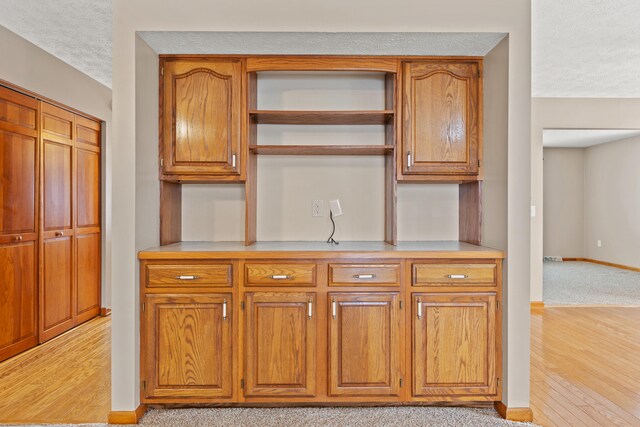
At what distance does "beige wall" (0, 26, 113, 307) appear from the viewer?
3.03m

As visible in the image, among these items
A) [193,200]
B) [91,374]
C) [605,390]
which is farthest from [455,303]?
[91,374]

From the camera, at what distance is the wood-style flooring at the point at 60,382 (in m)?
2.28

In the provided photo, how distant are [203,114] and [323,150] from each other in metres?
0.76

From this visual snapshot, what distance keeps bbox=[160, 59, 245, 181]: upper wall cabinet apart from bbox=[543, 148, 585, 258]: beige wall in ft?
27.0

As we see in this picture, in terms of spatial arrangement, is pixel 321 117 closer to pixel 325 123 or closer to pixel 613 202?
pixel 325 123

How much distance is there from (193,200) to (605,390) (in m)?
2.97

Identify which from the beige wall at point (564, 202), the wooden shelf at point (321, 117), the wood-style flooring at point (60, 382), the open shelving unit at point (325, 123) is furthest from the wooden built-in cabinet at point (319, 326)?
the beige wall at point (564, 202)

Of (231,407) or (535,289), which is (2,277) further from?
(535,289)

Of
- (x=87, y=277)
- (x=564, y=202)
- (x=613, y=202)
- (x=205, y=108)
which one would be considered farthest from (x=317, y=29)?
(x=564, y=202)

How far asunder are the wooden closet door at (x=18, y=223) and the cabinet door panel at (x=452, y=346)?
3.04 meters

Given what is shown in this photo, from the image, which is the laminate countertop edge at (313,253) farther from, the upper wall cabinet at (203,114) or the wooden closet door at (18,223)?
the wooden closet door at (18,223)

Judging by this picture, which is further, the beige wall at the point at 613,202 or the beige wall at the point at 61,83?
the beige wall at the point at 613,202

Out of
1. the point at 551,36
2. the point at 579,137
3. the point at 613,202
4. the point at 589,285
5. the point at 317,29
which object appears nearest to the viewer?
the point at 317,29

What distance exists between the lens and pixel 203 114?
2410 millimetres
